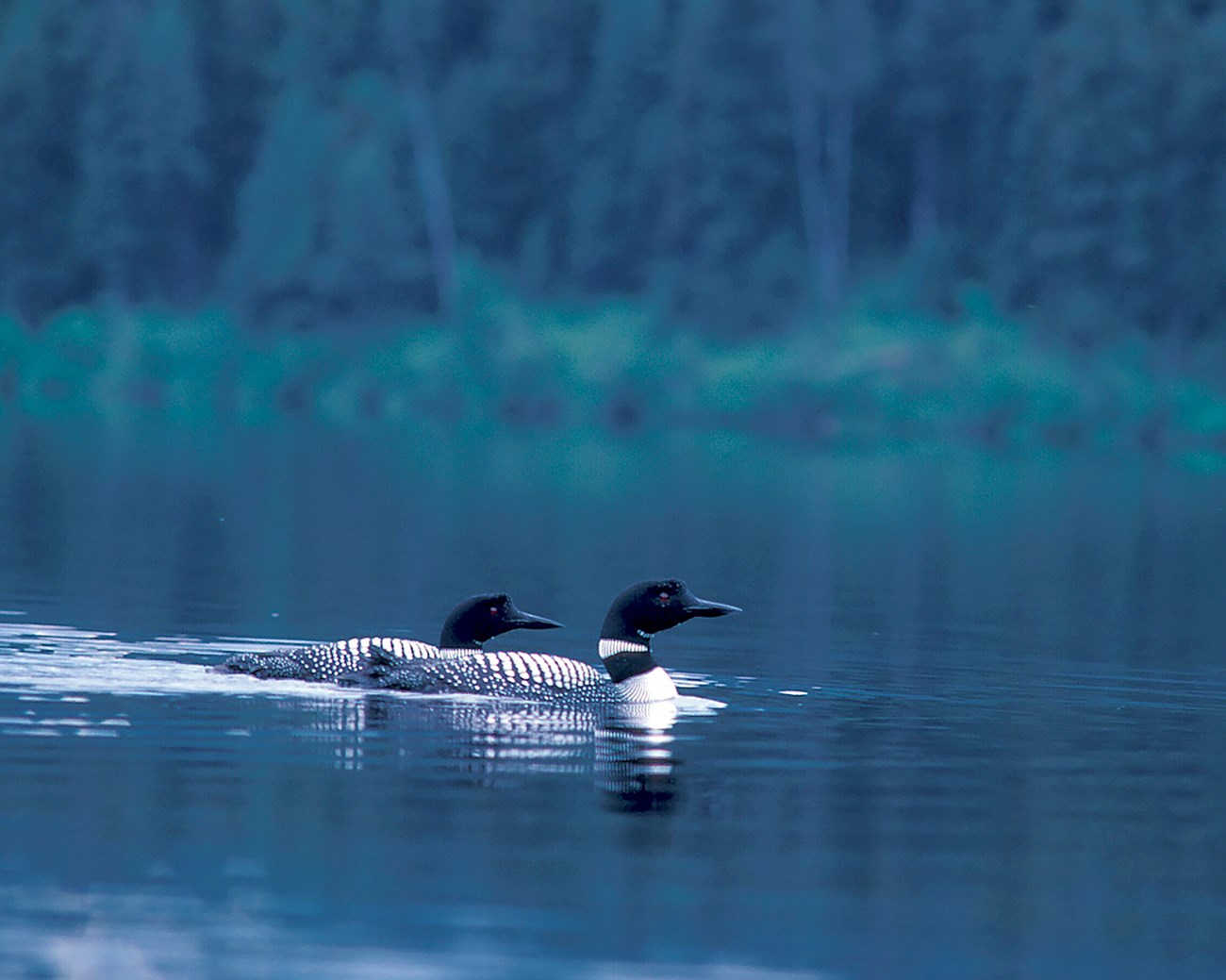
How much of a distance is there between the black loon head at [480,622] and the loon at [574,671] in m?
0.48

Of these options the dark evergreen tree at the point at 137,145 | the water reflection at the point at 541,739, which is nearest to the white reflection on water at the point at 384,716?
the water reflection at the point at 541,739

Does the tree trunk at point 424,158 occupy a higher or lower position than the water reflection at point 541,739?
higher

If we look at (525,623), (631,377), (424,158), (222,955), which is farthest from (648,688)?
(424,158)

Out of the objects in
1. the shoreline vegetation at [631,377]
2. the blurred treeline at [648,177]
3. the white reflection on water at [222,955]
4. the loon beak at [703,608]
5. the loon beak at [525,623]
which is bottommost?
the white reflection on water at [222,955]

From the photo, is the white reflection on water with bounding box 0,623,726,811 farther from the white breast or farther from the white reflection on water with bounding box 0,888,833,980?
the white reflection on water with bounding box 0,888,833,980

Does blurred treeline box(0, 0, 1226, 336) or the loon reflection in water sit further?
blurred treeline box(0, 0, 1226, 336)

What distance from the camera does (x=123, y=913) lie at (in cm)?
837

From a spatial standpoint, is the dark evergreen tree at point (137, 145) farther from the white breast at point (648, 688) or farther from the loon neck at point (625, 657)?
the white breast at point (648, 688)

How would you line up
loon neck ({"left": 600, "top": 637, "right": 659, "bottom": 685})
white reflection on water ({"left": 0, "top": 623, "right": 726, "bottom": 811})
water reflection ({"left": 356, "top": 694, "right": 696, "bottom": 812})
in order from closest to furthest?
water reflection ({"left": 356, "top": 694, "right": 696, "bottom": 812}), white reflection on water ({"left": 0, "top": 623, "right": 726, "bottom": 811}), loon neck ({"left": 600, "top": 637, "right": 659, "bottom": 685})

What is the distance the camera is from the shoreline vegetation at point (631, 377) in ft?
158

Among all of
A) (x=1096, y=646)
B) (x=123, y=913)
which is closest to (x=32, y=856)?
(x=123, y=913)

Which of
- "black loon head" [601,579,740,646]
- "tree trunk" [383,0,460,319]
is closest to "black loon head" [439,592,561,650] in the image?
"black loon head" [601,579,740,646]

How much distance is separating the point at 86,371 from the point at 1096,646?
42982mm

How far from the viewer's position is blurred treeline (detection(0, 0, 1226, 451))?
170 ft
